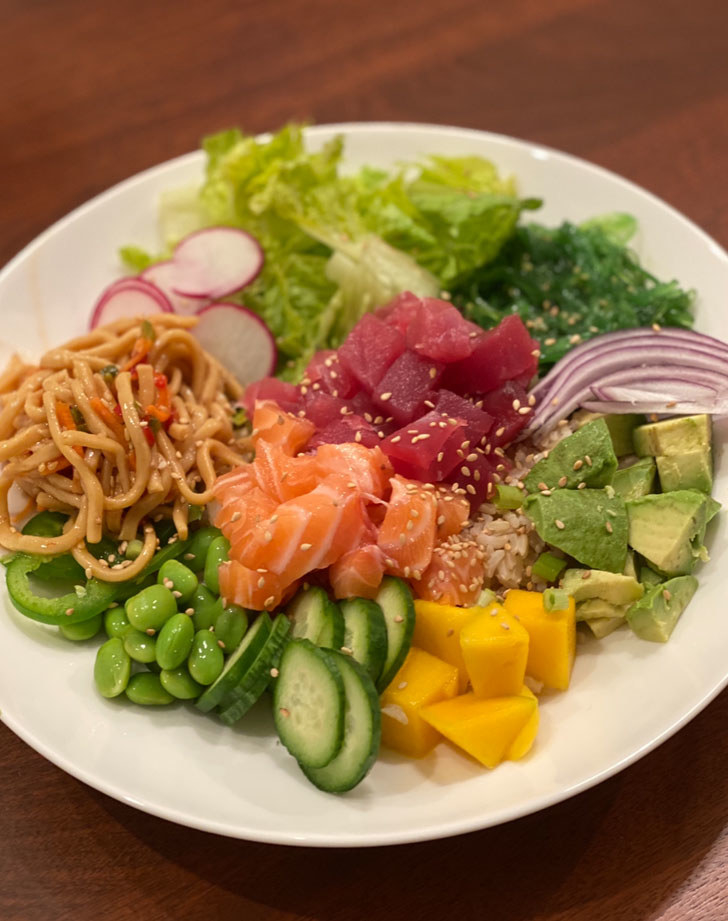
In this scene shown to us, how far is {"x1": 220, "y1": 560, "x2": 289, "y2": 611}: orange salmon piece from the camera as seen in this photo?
91.7 inches

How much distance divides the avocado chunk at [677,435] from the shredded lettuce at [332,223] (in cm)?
129

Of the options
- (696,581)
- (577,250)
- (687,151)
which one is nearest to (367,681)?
(696,581)

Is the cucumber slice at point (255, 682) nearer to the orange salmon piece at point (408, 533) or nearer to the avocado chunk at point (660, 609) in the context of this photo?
the orange salmon piece at point (408, 533)

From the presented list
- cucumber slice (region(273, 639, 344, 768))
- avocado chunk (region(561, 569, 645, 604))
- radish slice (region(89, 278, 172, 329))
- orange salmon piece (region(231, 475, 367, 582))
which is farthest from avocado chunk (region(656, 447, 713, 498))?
radish slice (region(89, 278, 172, 329))

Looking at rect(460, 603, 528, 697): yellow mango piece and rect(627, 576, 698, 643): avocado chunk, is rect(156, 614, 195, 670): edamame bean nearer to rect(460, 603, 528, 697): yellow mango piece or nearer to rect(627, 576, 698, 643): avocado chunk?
rect(460, 603, 528, 697): yellow mango piece

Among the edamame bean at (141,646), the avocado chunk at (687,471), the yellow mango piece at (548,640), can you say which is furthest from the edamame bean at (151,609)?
the avocado chunk at (687,471)

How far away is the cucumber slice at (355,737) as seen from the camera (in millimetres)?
2000

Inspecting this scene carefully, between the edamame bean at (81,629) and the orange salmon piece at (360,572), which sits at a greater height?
the orange salmon piece at (360,572)

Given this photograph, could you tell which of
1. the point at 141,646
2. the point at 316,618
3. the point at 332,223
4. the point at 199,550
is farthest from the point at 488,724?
the point at 332,223

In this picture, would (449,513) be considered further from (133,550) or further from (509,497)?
(133,550)

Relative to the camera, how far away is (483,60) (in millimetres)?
5098

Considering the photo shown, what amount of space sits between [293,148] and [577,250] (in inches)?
56.7

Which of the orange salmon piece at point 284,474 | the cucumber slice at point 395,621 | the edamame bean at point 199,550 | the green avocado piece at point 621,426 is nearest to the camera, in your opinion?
the cucumber slice at point 395,621

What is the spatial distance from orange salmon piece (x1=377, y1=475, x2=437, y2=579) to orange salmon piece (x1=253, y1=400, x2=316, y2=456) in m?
0.44
